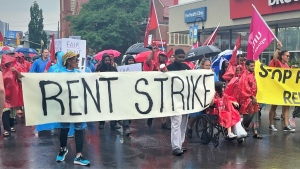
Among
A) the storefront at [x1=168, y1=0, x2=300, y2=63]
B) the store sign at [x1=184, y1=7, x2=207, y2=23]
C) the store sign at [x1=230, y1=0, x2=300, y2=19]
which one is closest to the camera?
the store sign at [x1=230, y1=0, x2=300, y2=19]

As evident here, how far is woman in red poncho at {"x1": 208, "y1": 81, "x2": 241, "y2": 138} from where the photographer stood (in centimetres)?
770

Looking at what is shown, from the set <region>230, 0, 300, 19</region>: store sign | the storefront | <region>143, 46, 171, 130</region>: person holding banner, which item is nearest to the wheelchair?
<region>143, 46, 171, 130</region>: person holding banner

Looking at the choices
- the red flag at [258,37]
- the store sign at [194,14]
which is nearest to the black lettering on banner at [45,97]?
the red flag at [258,37]

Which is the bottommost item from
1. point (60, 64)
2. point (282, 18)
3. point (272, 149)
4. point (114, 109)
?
point (272, 149)

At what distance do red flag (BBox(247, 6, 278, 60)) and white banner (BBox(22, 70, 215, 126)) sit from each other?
6.05ft

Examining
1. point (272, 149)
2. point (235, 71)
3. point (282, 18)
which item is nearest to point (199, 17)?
point (282, 18)

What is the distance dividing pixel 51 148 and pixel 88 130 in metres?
2.16

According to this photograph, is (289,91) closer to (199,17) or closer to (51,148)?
(51,148)

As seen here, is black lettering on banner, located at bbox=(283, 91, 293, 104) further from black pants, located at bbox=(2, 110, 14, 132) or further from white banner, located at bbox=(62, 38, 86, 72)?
black pants, located at bbox=(2, 110, 14, 132)

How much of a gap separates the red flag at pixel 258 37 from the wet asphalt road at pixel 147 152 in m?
1.78

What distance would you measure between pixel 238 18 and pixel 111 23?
27948 millimetres

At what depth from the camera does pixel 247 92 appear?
8289mm

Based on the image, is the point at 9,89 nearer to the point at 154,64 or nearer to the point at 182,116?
the point at 154,64

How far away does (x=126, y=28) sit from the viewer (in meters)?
49.1
